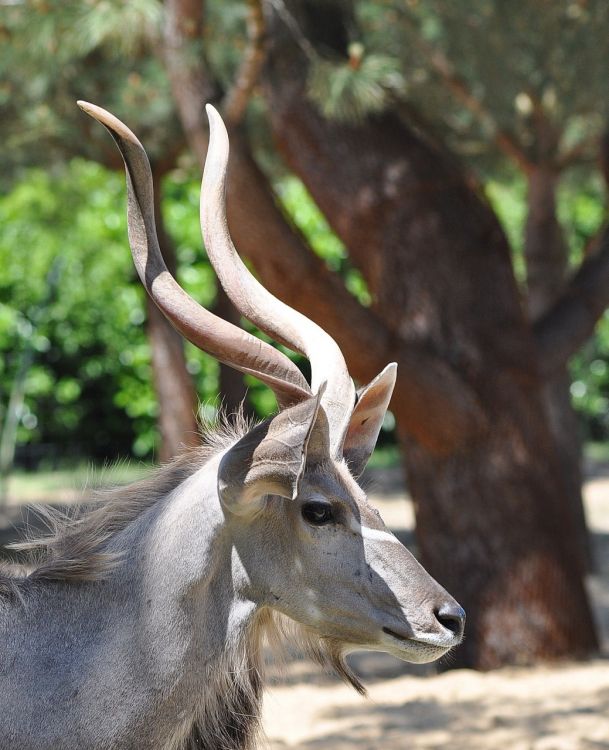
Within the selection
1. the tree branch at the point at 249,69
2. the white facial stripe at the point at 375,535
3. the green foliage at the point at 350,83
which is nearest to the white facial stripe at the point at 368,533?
the white facial stripe at the point at 375,535

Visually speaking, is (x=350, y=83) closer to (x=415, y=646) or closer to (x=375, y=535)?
(x=375, y=535)

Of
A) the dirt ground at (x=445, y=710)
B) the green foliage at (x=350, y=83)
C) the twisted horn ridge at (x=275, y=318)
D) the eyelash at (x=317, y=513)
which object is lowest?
the dirt ground at (x=445, y=710)

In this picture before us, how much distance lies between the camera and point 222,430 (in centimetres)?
278

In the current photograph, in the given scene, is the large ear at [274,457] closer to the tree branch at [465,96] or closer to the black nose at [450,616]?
the black nose at [450,616]

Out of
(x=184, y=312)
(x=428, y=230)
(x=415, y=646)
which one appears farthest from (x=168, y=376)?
(x=415, y=646)

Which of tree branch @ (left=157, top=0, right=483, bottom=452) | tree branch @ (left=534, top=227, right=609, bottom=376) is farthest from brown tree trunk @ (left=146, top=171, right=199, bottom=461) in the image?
tree branch @ (left=534, top=227, right=609, bottom=376)

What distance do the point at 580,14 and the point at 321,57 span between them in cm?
171

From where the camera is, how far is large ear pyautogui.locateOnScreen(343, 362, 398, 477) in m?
2.65

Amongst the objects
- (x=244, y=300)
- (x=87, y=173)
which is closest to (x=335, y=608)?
(x=244, y=300)

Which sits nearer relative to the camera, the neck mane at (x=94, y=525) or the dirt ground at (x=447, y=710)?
the neck mane at (x=94, y=525)

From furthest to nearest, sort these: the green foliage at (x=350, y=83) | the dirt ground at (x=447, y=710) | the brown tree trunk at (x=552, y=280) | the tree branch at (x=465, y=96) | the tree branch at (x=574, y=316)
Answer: the brown tree trunk at (x=552, y=280), the tree branch at (x=465, y=96), the tree branch at (x=574, y=316), the green foliage at (x=350, y=83), the dirt ground at (x=447, y=710)

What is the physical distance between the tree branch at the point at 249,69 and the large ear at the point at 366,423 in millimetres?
3002

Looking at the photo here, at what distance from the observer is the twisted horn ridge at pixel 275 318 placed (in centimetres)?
255

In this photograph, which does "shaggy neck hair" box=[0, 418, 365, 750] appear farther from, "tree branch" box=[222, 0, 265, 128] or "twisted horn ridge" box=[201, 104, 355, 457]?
"tree branch" box=[222, 0, 265, 128]
